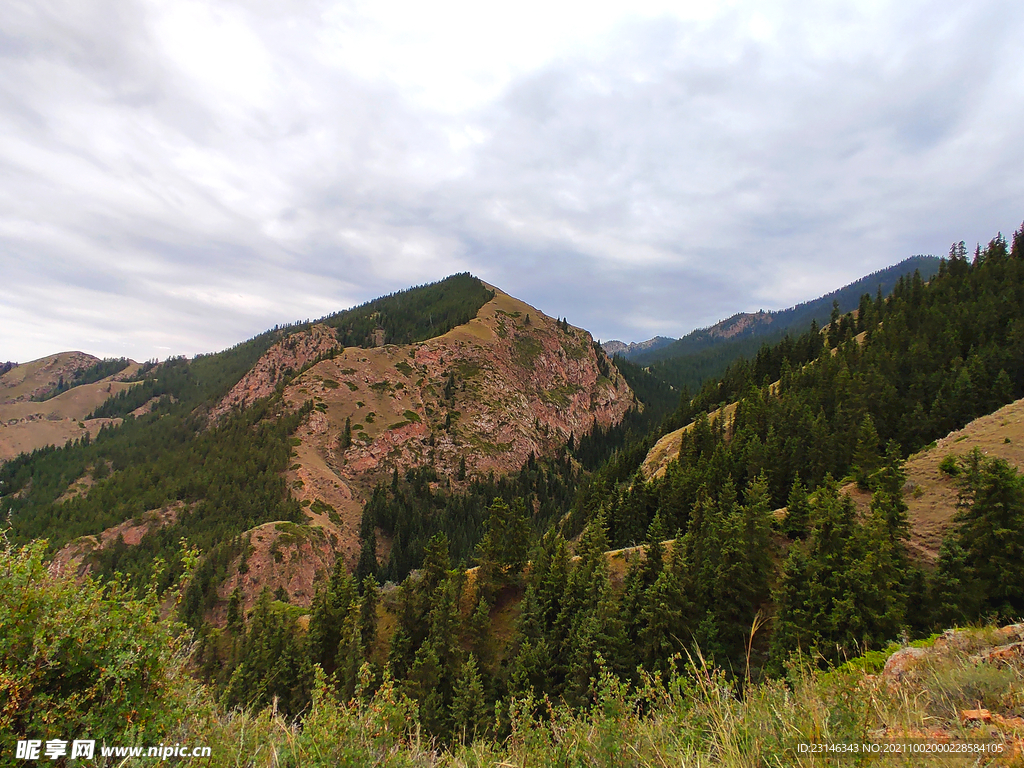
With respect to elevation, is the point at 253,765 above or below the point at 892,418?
below

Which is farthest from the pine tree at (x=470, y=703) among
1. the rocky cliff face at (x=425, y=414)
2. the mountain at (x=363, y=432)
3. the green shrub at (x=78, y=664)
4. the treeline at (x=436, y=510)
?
the rocky cliff face at (x=425, y=414)

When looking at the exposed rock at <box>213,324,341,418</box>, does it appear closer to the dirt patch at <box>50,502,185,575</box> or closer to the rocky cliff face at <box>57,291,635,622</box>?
the rocky cliff face at <box>57,291,635,622</box>

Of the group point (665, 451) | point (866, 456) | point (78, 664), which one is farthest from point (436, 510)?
point (78, 664)

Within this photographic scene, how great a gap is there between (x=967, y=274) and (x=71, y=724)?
327ft

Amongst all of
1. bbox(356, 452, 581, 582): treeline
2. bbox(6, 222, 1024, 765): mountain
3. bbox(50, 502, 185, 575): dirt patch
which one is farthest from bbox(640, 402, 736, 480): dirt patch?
bbox(50, 502, 185, 575): dirt patch

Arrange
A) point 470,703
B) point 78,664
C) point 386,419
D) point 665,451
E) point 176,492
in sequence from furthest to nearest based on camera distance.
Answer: point 386,419, point 176,492, point 665,451, point 470,703, point 78,664

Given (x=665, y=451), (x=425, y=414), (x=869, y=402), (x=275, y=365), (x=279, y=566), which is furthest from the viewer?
(x=275, y=365)

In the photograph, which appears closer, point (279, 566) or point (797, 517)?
point (797, 517)

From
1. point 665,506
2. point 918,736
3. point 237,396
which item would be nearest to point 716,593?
point 665,506

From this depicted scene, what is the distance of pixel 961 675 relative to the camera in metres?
5.55

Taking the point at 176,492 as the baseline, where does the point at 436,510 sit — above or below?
below

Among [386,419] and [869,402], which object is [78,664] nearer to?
[869,402]

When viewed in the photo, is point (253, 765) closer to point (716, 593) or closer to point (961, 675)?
point (961, 675)

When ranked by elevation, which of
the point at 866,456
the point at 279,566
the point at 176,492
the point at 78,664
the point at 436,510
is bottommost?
the point at 279,566
